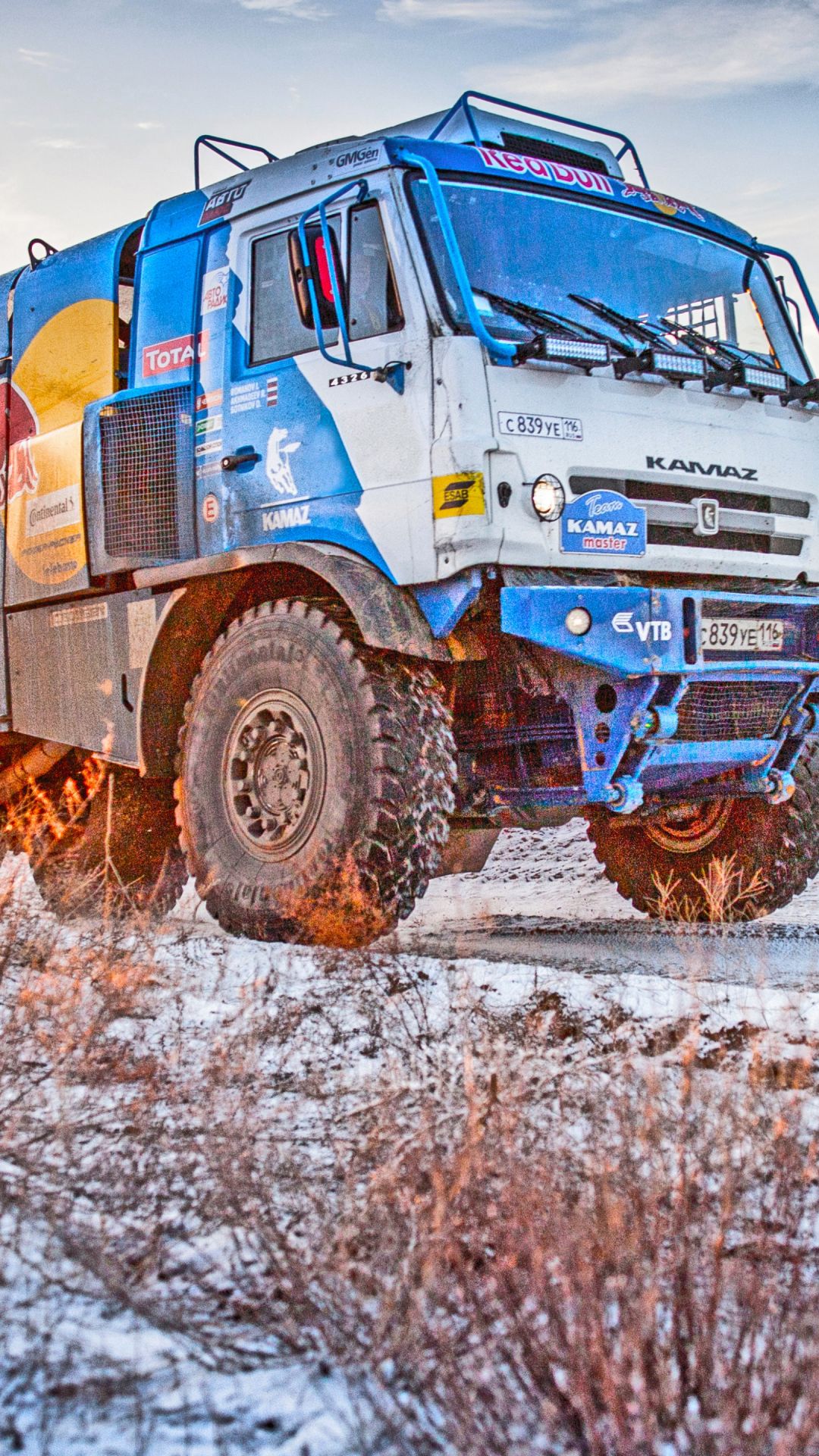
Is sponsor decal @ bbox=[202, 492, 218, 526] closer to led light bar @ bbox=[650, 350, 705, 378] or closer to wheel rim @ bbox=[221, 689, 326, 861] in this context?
wheel rim @ bbox=[221, 689, 326, 861]

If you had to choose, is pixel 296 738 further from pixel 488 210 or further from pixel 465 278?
pixel 488 210

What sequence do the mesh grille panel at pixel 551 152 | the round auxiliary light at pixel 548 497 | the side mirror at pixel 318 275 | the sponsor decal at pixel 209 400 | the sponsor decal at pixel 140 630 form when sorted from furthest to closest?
the sponsor decal at pixel 140 630, the sponsor decal at pixel 209 400, the mesh grille panel at pixel 551 152, the side mirror at pixel 318 275, the round auxiliary light at pixel 548 497

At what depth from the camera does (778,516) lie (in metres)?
6.86

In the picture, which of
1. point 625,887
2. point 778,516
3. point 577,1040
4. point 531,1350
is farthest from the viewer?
point 625,887

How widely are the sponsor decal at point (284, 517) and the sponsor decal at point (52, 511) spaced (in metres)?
1.40

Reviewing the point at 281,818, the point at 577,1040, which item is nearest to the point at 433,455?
the point at 281,818

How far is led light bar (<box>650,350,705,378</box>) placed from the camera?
6.36m

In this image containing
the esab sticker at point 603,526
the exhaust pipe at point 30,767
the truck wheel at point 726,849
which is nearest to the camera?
the esab sticker at point 603,526

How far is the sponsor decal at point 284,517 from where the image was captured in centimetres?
658

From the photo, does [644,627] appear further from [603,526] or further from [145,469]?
[145,469]

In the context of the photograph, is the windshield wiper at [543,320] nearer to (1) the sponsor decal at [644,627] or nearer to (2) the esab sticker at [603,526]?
(2) the esab sticker at [603,526]

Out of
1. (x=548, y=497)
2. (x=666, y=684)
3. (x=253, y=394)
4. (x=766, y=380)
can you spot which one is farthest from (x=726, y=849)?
(x=253, y=394)

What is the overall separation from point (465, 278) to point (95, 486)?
2.38m

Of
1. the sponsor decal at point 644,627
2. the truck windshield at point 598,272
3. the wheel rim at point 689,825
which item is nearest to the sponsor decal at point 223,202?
the truck windshield at point 598,272
